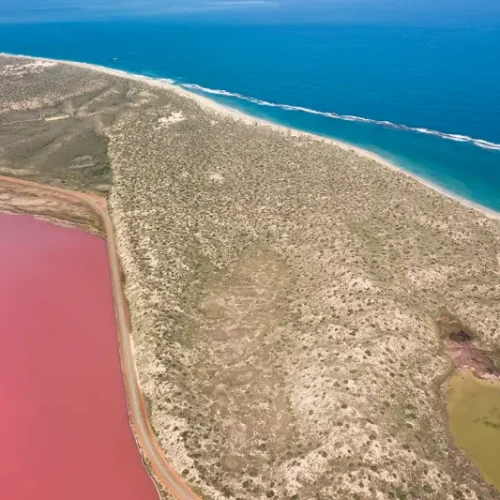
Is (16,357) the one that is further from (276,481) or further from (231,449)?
(276,481)

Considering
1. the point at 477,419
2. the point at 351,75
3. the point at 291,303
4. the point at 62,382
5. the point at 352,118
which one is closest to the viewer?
the point at 477,419

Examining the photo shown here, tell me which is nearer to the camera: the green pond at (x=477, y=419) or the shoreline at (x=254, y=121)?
the green pond at (x=477, y=419)

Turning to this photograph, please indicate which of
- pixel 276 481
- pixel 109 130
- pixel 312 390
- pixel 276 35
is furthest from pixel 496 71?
pixel 276 481

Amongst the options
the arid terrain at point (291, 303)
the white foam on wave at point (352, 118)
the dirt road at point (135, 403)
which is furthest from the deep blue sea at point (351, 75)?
the dirt road at point (135, 403)

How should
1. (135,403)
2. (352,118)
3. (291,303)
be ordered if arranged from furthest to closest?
(352,118) < (291,303) < (135,403)

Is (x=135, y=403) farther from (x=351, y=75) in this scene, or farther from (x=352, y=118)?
(x=351, y=75)

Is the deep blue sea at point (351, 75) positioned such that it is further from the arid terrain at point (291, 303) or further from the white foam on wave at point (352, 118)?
the arid terrain at point (291, 303)

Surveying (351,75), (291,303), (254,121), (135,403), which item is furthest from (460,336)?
(351,75)

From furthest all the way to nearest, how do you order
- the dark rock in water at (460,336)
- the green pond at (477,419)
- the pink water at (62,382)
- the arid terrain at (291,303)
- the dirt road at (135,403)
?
the dark rock in water at (460,336), the green pond at (477,419), the arid terrain at (291,303), the pink water at (62,382), the dirt road at (135,403)
